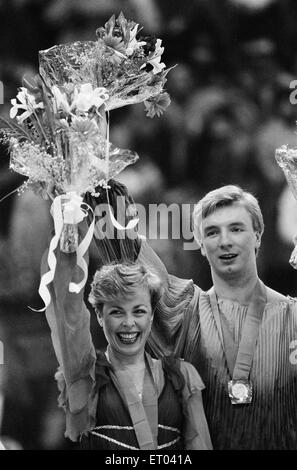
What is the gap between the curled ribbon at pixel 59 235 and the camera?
10.0 ft

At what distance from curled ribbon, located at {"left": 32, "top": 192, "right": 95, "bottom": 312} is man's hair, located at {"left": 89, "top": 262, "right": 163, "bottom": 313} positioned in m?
0.11

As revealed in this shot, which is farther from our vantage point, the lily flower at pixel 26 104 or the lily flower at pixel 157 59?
the lily flower at pixel 157 59

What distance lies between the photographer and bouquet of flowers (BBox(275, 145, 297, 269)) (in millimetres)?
3281

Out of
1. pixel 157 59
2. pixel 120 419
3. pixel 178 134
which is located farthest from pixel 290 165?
pixel 120 419

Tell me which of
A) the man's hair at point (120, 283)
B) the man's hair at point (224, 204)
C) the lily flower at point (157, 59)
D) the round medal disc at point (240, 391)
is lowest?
the round medal disc at point (240, 391)

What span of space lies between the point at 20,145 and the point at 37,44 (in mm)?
553

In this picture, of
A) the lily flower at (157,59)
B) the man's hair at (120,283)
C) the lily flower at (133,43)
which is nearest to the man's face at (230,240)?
the man's hair at (120,283)

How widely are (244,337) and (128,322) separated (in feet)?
1.51

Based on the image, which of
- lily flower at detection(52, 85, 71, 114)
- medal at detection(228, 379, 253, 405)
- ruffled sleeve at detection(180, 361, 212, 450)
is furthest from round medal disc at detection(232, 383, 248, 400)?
lily flower at detection(52, 85, 71, 114)

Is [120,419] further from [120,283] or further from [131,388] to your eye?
[120,283]

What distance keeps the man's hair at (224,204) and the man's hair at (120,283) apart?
0.27m

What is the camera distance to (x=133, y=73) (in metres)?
3.24

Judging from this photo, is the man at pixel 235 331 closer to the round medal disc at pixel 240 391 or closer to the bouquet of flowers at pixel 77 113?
the round medal disc at pixel 240 391
